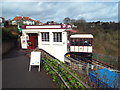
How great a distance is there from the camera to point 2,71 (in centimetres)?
601

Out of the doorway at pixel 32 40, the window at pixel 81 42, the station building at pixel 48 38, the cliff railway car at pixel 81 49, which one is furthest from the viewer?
the window at pixel 81 42

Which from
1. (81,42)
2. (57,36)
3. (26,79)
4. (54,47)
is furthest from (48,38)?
(26,79)

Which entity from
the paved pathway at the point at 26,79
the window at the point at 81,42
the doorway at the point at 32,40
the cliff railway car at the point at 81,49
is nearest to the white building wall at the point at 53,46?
the doorway at the point at 32,40

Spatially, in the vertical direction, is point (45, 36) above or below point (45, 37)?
above

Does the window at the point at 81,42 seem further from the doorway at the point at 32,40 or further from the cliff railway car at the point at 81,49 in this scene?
the doorway at the point at 32,40

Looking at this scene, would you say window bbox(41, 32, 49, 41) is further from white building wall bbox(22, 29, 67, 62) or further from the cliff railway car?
the cliff railway car

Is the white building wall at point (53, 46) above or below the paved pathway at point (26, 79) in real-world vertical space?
above

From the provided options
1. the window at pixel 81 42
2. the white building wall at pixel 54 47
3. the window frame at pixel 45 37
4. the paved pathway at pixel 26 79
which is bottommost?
the paved pathway at pixel 26 79

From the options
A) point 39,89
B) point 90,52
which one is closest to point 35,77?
point 39,89

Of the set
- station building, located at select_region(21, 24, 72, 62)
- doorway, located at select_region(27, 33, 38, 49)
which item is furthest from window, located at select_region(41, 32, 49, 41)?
doorway, located at select_region(27, 33, 38, 49)

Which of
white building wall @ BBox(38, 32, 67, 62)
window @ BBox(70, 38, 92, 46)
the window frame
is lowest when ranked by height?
white building wall @ BBox(38, 32, 67, 62)

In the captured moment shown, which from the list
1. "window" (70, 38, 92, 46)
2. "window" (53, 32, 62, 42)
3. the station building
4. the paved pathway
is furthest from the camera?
"window" (70, 38, 92, 46)

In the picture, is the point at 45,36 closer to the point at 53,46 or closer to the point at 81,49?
the point at 53,46

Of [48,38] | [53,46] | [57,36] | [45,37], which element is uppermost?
[57,36]
